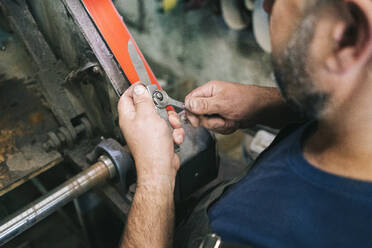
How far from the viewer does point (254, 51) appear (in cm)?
246

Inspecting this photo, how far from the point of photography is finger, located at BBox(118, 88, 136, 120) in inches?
A: 29.6

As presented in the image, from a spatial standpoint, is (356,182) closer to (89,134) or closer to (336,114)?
(336,114)

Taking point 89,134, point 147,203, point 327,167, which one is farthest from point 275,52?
point 89,134

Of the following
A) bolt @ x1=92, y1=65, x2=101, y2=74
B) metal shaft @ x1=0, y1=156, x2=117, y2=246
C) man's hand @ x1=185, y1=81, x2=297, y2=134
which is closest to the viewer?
metal shaft @ x1=0, y1=156, x2=117, y2=246

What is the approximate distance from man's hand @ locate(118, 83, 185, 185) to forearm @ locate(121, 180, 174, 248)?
30mm

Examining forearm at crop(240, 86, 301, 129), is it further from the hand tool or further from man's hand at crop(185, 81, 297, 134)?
the hand tool

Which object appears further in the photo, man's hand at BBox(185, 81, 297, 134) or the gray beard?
man's hand at BBox(185, 81, 297, 134)

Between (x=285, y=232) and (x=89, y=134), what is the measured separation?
2.49 feet

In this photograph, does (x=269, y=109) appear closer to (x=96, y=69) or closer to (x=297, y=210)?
(x=297, y=210)

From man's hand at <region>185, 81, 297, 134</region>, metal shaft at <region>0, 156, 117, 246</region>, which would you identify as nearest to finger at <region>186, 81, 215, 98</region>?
man's hand at <region>185, 81, 297, 134</region>

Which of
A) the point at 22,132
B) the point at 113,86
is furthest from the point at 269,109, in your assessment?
the point at 22,132

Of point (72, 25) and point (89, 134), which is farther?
point (89, 134)

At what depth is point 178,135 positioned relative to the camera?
81 cm

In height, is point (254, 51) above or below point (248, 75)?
above
